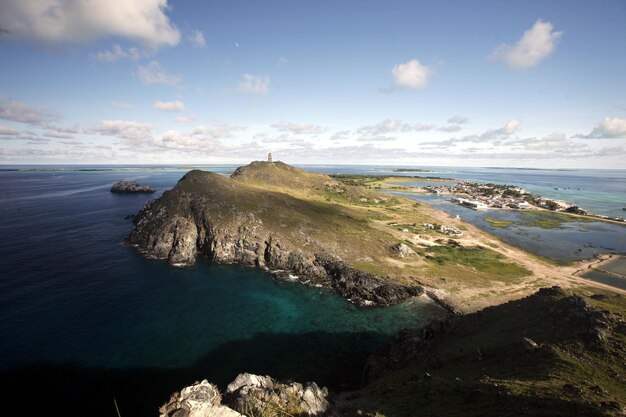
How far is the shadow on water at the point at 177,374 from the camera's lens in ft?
105

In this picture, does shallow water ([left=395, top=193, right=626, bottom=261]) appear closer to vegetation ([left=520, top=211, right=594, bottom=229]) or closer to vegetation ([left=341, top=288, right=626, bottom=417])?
vegetation ([left=520, top=211, right=594, bottom=229])

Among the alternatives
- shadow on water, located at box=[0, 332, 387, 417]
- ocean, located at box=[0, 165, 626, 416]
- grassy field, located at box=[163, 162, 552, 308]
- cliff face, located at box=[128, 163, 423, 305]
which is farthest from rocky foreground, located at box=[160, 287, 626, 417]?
grassy field, located at box=[163, 162, 552, 308]

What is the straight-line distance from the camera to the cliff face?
231ft

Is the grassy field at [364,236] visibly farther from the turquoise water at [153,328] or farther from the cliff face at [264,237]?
the turquoise water at [153,328]

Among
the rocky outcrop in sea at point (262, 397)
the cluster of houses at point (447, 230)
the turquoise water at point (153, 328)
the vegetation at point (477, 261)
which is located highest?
the rocky outcrop in sea at point (262, 397)

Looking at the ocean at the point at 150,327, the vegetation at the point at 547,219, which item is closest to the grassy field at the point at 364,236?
the ocean at the point at 150,327

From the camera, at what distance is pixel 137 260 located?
265 ft

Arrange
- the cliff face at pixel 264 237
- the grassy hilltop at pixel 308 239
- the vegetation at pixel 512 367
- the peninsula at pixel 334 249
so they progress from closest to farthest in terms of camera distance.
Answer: the vegetation at pixel 512 367 → the peninsula at pixel 334 249 → the cliff face at pixel 264 237 → the grassy hilltop at pixel 308 239

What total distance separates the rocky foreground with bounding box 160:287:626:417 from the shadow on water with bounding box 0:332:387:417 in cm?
641

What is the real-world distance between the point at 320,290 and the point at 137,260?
2231 inches

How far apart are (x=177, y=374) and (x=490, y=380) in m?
38.1

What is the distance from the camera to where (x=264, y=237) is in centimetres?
8512

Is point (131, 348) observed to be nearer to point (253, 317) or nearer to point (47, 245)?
point (253, 317)

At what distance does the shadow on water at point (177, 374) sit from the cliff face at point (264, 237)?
1930 centimetres
